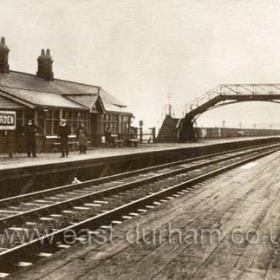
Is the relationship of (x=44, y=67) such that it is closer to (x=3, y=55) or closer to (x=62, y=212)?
(x=3, y=55)

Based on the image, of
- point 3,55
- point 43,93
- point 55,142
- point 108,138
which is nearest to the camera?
point 55,142

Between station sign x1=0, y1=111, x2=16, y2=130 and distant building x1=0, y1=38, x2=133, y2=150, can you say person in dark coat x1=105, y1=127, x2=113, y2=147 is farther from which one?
station sign x1=0, y1=111, x2=16, y2=130

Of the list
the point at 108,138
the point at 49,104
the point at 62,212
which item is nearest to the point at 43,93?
the point at 49,104

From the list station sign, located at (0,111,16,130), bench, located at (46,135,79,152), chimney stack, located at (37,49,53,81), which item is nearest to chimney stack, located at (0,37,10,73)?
chimney stack, located at (37,49,53,81)

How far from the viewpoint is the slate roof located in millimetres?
25344

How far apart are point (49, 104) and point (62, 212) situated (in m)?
16.3

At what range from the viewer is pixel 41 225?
829cm

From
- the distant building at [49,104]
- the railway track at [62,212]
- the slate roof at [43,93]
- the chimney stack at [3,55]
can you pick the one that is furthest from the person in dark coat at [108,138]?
the railway track at [62,212]

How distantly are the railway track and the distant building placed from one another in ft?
30.2

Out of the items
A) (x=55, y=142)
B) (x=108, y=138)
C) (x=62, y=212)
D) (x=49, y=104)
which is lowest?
(x=62, y=212)

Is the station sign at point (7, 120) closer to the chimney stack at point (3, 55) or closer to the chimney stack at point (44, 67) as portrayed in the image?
the chimney stack at point (3, 55)

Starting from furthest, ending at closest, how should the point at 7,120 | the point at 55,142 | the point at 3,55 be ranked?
the point at 3,55 → the point at 55,142 → the point at 7,120

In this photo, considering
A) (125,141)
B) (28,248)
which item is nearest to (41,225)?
(28,248)

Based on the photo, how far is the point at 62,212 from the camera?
970 cm
